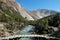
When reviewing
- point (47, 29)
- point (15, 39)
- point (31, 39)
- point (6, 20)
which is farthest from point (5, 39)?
point (6, 20)

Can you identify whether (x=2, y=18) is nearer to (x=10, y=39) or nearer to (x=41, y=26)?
(x=41, y=26)

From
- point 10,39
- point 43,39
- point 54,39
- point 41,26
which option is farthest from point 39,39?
point 41,26

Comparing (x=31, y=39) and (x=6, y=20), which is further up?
(x=6, y=20)

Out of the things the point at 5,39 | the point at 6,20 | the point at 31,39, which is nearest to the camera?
the point at 5,39

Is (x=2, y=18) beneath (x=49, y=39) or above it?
→ above

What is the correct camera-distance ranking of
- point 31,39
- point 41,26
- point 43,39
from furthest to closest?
point 41,26
point 31,39
point 43,39

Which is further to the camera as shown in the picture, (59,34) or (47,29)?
(47,29)

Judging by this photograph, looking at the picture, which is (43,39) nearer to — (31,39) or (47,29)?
(31,39)

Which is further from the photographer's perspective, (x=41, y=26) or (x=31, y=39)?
(x=41, y=26)

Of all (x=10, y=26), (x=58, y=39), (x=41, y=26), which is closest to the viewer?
(x=58, y=39)
